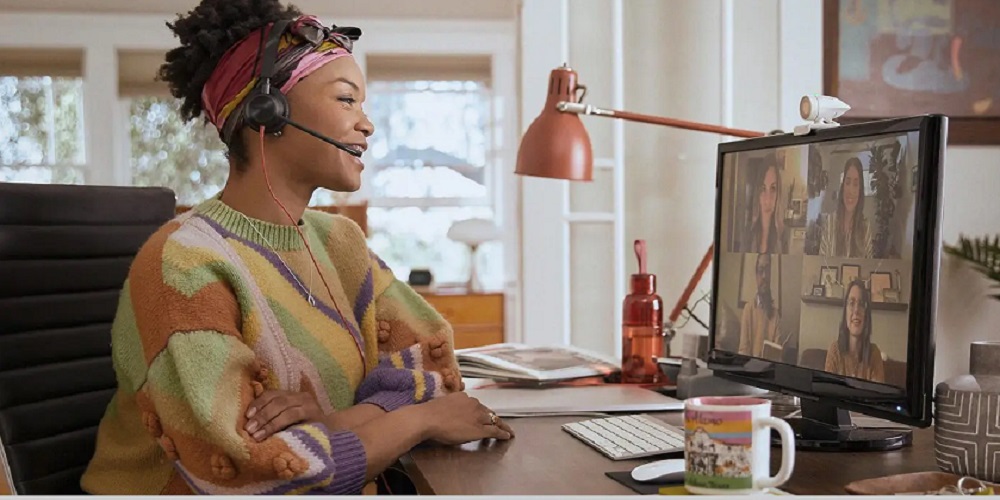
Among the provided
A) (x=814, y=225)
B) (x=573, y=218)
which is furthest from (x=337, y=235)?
(x=573, y=218)

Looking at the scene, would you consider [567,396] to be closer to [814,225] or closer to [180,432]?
[814,225]

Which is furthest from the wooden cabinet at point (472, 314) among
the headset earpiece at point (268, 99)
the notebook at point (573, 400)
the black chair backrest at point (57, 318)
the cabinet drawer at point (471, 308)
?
the headset earpiece at point (268, 99)

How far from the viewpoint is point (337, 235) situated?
1501mm

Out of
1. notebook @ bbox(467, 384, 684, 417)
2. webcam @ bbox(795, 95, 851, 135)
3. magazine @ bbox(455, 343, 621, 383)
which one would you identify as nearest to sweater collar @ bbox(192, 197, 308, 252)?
notebook @ bbox(467, 384, 684, 417)

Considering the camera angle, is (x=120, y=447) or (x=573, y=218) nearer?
(x=120, y=447)

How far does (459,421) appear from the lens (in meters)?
1.27

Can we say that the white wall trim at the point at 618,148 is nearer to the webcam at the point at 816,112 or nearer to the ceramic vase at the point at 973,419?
the webcam at the point at 816,112

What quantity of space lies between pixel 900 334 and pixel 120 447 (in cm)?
90

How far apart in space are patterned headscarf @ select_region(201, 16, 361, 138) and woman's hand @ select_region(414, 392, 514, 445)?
439 millimetres

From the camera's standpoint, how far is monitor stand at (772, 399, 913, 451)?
46.5 inches

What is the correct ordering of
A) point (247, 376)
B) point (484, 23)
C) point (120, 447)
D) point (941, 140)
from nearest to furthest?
Result: point (941, 140) < point (247, 376) < point (120, 447) < point (484, 23)

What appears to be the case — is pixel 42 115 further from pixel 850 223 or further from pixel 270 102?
pixel 850 223

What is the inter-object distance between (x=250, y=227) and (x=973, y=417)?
84cm

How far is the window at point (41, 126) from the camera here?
566 centimetres
